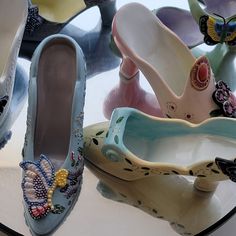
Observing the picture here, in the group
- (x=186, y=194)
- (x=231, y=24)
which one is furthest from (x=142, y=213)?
(x=231, y=24)

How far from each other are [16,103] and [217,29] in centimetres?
32

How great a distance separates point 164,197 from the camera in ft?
2.29

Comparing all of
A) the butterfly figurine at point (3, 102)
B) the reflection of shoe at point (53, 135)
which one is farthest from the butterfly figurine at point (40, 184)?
the butterfly figurine at point (3, 102)

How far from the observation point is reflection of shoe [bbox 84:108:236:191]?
0.64m

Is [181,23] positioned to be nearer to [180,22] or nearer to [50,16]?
[180,22]

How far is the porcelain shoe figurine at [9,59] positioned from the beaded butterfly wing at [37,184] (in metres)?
0.13

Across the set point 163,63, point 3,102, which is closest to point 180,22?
point 163,63

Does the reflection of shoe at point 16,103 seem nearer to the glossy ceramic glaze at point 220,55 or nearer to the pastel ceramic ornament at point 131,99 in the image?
the pastel ceramic ornament at point 131,99

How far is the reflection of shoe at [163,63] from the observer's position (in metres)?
0.72

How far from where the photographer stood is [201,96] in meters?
0.71

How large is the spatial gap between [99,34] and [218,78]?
23cm

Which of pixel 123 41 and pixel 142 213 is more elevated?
pixel 123 41

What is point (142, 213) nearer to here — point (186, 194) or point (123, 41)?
point (186, 194)

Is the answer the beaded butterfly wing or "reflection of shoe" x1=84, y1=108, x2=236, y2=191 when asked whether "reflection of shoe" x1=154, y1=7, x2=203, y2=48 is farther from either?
the beaded butterfly wing
